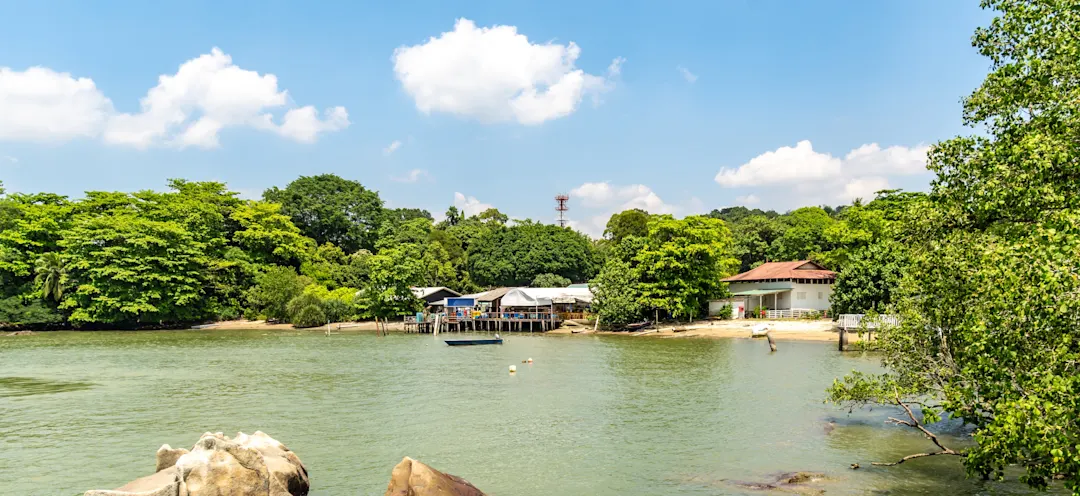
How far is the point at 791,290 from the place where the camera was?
53188mm

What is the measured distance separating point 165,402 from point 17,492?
408 inches

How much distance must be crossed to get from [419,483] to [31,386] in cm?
2445

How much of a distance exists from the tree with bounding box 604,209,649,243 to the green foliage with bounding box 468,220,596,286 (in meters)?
5.47

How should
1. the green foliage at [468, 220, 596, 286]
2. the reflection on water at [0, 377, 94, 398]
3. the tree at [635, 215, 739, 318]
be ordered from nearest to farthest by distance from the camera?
the reflection on water at [0, 377, 94, 398]
the tree at [635, 215, 739, 318]
the green foliage at [468, 220, 596, 286]

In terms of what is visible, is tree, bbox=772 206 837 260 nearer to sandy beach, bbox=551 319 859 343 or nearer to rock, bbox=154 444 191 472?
sandy beach, bbox=551 319 859 343

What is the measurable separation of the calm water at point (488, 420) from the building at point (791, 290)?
684 inches

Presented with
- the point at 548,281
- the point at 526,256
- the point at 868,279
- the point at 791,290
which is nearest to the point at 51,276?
the point at 526,256

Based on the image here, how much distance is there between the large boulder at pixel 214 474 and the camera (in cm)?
1069

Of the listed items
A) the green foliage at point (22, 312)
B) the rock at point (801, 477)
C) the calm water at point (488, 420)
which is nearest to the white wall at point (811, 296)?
the calm water at point (488, 420)

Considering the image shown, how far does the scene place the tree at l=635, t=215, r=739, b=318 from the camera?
169 feet

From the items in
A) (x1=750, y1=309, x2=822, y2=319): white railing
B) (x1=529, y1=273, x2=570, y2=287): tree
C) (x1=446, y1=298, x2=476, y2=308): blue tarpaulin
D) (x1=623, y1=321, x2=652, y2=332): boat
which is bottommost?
(x1=623, y1=321, x2=652, y2=332): boat

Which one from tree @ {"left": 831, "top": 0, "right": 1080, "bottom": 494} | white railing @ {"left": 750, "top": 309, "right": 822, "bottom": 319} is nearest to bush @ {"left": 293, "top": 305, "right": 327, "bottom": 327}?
white railing @ {"left": 750, "top": 309, "right": 822, "bottom": 319}

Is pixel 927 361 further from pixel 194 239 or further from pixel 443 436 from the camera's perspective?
pixel 194 239

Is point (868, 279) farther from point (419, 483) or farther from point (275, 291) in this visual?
point (275, 291)
